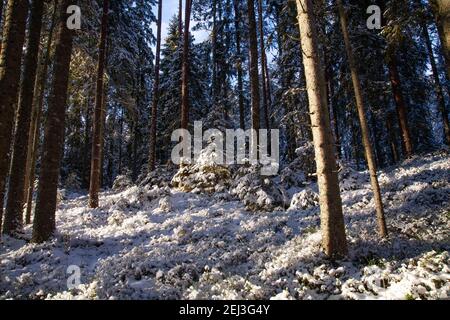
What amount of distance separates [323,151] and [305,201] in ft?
17.1

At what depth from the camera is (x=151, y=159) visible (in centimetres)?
2039

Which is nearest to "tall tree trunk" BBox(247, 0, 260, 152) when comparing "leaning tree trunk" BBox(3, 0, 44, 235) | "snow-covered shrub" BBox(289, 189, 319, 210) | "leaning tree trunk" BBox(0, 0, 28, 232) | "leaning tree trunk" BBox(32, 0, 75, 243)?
"snow-covered shrub" BBox(289, 189, 319, 210)

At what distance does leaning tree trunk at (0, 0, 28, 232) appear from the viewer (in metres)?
7.83

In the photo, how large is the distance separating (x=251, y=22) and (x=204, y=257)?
10.6 meters

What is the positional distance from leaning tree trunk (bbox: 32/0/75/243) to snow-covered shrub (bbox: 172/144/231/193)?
22.5 feet

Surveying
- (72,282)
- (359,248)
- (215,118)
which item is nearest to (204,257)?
(72,282)

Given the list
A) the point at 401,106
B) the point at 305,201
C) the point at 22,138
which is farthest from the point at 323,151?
the point at 401,106

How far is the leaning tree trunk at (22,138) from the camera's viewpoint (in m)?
11.3

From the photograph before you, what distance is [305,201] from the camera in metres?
12.7

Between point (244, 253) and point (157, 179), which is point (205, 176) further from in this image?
point (244, 253)

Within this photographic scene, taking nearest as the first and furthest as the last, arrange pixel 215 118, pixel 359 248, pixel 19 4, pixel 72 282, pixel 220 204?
pixel 72 282 → pixel 359 248 → pixel 19 4 → pixel 220 204 → pixel 215 118

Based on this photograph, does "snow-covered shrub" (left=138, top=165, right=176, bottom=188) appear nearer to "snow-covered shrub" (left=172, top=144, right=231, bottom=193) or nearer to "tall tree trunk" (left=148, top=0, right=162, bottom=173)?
"snow-covered shrub" (left=172, top=144, right=231, bottom=193)

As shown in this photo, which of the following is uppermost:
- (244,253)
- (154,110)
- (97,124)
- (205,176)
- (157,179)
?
(154,110)
